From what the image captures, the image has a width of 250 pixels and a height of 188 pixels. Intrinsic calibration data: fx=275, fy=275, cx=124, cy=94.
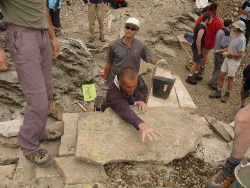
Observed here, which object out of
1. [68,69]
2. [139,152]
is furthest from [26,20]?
[68,69]

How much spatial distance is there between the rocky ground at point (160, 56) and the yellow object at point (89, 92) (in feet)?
0.53

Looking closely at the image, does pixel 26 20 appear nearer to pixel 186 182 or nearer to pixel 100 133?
pixel 100 133

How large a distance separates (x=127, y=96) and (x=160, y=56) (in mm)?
5636

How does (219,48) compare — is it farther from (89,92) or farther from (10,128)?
(10,128)

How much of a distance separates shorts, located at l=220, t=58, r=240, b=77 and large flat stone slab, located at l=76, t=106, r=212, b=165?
139 inches

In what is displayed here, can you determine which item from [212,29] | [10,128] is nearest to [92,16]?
[212,29]

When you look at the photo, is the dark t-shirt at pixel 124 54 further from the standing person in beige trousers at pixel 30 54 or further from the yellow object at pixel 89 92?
the yellow object at pixel 89 92

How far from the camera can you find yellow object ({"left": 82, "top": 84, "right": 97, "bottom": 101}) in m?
7.14

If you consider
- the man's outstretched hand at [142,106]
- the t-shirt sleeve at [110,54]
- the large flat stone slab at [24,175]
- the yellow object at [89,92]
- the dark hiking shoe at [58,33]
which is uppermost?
the t-shirt sleeve at [110,54]

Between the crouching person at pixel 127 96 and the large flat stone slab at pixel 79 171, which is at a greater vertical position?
the crouching person at pixel 127 96

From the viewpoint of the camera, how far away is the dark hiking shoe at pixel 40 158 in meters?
3.19

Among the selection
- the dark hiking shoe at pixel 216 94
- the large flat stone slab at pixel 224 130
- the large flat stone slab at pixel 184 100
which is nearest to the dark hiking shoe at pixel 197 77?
the dark hiking shoe at pixel 216 94

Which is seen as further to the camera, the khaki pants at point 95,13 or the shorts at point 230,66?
the khaki pants at point 95,13

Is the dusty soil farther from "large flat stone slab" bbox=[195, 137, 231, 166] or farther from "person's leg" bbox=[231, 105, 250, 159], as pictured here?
"person's leg" bbox=[231, 105, 250, 159]
